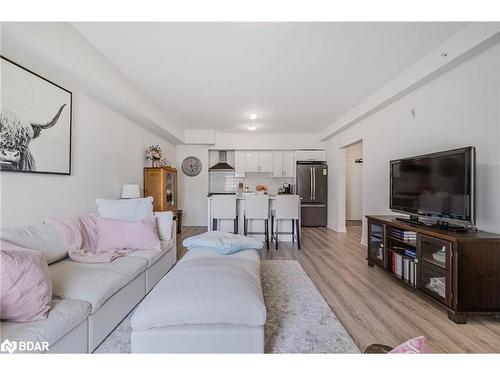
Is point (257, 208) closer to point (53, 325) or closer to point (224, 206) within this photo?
point (224, 206)

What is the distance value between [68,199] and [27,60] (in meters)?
1.32

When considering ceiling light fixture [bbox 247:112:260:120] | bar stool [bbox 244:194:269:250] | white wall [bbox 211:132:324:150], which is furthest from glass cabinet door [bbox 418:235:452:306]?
white wall [bbox 211:132:324:150]

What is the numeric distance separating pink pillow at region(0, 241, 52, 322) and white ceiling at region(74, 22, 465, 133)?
2.02 m

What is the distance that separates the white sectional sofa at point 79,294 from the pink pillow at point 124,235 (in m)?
0.14

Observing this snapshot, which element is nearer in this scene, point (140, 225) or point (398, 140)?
point (140, 225)

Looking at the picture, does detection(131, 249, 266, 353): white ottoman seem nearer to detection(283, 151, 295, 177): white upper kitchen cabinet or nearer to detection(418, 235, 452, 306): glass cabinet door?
detection(418, 235, 452, 306): glass cabinet door

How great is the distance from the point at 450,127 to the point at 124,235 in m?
3.64

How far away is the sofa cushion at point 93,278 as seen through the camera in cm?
143

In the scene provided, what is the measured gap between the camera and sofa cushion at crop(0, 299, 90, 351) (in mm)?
1044

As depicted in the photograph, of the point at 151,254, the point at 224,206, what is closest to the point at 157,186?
the point at 224,206

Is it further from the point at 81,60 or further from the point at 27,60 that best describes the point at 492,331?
the point at 27,60

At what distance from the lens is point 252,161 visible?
6.55 m

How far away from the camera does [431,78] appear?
8.59 ft
